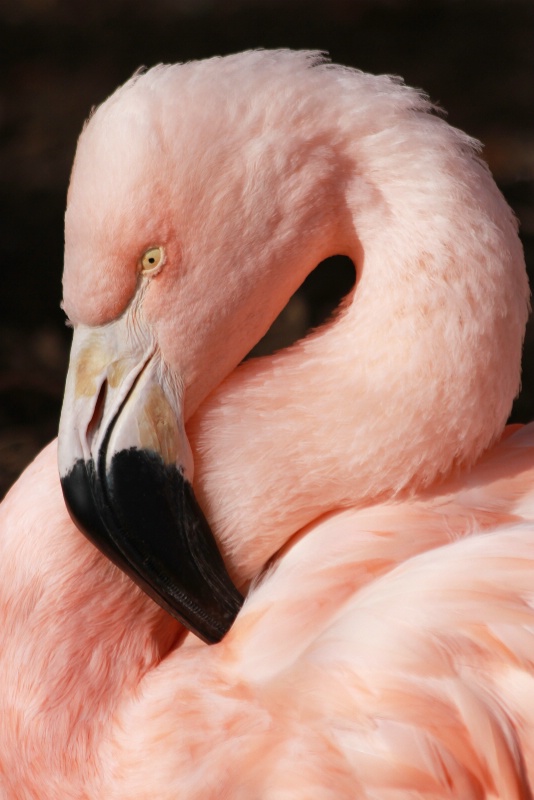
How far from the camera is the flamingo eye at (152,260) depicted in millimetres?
1652

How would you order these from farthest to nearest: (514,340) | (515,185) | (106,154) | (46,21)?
(46,21), (515,185), (514,340), (106,154)

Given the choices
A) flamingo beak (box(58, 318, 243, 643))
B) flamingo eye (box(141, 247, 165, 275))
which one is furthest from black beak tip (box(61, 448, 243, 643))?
flamingo eye (box(141, 247, 165, 275))

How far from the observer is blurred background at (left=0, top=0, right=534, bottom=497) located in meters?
5.02

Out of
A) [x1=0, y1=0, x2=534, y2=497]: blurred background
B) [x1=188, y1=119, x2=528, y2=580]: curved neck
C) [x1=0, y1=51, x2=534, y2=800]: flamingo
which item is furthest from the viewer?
[x1=0, y1=0, x2=534, y2=497]: blurred background

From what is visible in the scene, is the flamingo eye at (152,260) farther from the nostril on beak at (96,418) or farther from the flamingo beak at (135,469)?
the nostril on beak at (96,418)

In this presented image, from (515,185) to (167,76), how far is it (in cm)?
376

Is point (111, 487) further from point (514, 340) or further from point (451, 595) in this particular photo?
point (514, 340)

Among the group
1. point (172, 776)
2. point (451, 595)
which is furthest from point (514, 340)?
point (172, 776)

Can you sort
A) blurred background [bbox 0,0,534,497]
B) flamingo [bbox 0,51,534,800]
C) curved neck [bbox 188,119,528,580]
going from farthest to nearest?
1. blurred background [bbox 0,0,534,497]
2. curved neck [bbox 188,119,528,580]
3. flamingo [bbox 0,51,534,800]

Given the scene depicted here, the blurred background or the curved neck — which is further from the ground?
the curved neck

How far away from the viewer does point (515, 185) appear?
5102mm

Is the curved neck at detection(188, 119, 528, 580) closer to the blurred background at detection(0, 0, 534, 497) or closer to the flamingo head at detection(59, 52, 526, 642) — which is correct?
the flamingo head at detection(59, 52, 526, 642)

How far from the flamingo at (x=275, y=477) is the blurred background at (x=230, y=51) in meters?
2.97

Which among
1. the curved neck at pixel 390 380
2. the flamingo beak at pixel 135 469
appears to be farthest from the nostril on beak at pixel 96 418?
the curved neck at pixel 390 380
